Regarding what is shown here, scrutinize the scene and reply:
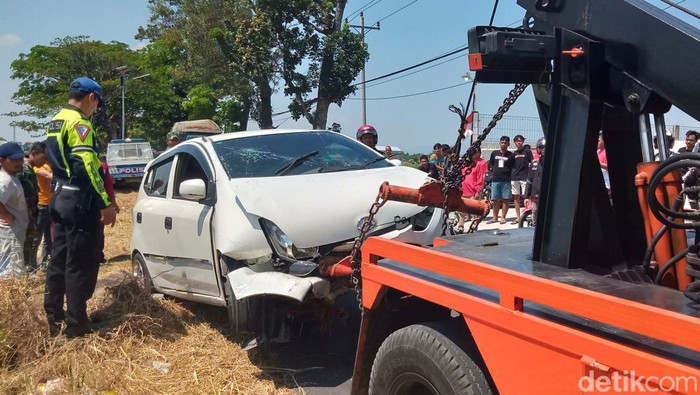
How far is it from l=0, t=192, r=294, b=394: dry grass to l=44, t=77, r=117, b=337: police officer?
205mm

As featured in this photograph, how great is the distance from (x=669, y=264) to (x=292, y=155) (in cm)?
343

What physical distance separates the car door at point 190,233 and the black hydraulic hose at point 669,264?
3.16 meters

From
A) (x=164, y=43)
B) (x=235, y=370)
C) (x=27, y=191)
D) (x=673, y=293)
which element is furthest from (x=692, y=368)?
(x=164, y=43)

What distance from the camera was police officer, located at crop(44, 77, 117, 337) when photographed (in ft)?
14.6

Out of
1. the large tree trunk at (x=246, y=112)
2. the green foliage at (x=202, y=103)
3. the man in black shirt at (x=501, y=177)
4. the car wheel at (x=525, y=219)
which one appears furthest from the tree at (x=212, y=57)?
the car wheel at (x=525, y=219)

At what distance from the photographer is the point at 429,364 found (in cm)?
236

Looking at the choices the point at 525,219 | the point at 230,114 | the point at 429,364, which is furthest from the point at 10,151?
the point at 230,114

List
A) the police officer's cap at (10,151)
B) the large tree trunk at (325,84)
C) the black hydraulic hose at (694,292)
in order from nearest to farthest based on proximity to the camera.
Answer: the black hydraulic hose at (694,292) → the police officer's cap at (10,151) → the large tree trunk at (325,84)

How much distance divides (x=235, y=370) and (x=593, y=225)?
2807mm

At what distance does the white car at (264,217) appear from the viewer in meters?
4.05

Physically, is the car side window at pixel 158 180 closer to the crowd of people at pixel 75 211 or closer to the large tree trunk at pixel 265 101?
→ the crowd of people at pixel 75 211

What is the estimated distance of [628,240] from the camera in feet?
8.38

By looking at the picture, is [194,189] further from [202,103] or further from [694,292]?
[202,103]

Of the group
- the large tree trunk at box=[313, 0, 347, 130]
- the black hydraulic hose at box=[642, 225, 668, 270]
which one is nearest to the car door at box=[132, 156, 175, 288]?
the black hydraulic hose at box=[642, 225, 668, 270]
